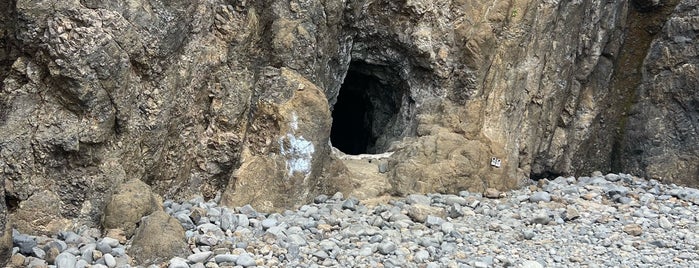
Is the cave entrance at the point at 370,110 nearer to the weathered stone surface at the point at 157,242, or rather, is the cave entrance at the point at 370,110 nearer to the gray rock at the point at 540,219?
the gray rock at the point at 540,219

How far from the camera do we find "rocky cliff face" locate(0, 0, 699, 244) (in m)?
7.87

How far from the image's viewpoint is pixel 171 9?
Result: 8.80 meters

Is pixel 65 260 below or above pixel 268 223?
below

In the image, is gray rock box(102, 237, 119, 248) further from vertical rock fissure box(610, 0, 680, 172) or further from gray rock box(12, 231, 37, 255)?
vertical rock fissure box(610, 0, 680, 172)

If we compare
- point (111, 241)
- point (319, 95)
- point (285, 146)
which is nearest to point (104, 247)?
point (111, 241)

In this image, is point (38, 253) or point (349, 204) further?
point (349, 204)

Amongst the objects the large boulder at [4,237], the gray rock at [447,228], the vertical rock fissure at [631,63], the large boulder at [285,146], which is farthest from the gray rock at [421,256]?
the vertical rock fissure at [631,63]

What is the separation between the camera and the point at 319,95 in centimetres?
1011

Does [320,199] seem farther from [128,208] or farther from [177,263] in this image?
[177,263]

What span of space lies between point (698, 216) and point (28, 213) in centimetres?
949

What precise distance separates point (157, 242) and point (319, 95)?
12.7 feet

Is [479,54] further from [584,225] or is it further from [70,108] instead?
[70,108]

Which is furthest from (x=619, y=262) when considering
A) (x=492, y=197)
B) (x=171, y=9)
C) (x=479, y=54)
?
(x=171, y=9)

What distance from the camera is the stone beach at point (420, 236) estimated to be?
7.18m
